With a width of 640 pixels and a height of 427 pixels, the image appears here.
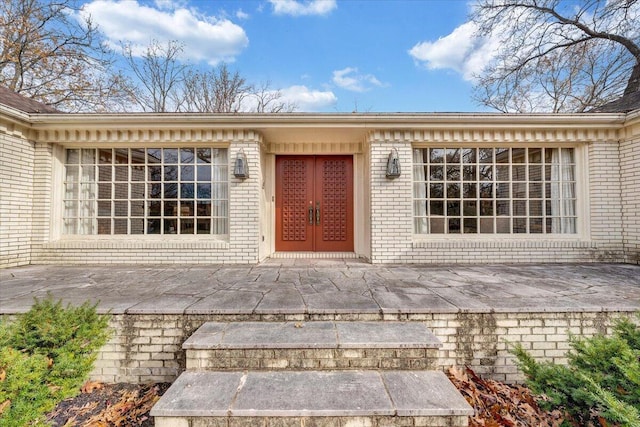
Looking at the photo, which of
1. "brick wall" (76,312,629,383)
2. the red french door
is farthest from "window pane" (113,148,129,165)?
"brick wall" (76,312,629,383)

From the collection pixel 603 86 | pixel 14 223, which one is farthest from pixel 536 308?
pixel 603 86

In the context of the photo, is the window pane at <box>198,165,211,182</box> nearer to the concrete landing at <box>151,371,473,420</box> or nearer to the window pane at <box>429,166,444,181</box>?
the concrete landing at <box>151,371,473,420</box>

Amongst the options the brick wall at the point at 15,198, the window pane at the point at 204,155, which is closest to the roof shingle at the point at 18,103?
the brick wall at the point at 15,198

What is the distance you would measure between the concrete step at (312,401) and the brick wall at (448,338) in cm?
65

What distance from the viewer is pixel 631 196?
16.0 ft

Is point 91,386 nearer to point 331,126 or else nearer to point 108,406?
point 108,406

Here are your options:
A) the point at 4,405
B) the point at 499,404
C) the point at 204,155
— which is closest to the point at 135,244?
the point at 204,155

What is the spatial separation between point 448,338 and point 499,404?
59 cm

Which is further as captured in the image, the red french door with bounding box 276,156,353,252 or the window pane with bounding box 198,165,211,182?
the red french door with bounding box 276,156,353,252

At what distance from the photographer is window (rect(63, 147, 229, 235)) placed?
527cm

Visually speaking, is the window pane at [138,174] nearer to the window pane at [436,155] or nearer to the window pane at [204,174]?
the window pane at [204,174]

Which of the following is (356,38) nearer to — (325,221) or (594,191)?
(325,221)

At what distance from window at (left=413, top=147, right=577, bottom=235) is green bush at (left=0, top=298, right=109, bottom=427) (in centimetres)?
499

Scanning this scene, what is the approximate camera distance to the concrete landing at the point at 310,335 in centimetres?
208
